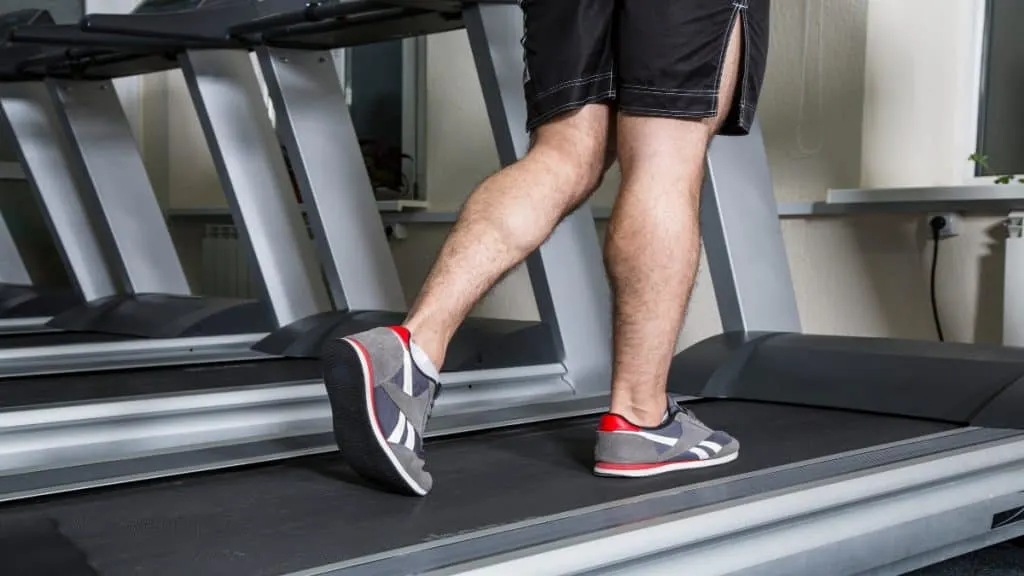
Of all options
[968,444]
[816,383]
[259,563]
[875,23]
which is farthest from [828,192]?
[259,563]

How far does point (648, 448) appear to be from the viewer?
152 centimetres

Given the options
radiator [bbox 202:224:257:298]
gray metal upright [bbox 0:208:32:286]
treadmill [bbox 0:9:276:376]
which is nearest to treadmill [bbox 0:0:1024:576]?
treadmill [bbox 0:9:276:376]

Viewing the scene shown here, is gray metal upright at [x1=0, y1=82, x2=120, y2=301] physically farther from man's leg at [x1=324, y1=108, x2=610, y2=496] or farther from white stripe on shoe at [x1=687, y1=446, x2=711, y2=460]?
white stripe on shoe at [x1=687, y1=446, x2=711, y2=460]

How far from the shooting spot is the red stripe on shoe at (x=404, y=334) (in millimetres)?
1392

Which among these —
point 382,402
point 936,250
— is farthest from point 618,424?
point 936,250

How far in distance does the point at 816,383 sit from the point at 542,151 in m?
0.97

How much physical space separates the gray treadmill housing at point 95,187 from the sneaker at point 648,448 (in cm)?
238

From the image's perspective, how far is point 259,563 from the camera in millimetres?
1126

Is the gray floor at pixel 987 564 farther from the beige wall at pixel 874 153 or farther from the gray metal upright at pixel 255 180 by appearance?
the gray metal upright at pixel 255 180

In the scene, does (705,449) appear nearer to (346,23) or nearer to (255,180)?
(346,23)

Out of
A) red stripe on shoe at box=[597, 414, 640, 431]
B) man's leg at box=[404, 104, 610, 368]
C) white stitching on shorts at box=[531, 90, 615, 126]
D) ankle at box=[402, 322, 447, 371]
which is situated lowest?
red stripe on shoe at box=[597, 414, 640, 431]

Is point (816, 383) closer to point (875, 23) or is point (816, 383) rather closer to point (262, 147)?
point (875, 23)

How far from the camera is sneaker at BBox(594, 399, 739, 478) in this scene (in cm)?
151

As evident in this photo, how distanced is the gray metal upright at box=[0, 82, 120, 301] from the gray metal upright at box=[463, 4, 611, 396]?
2348 millimetres
